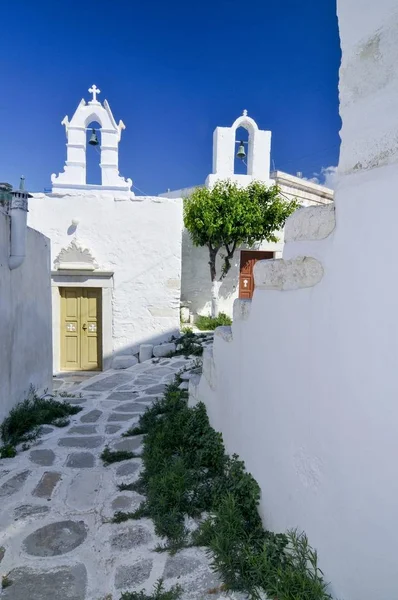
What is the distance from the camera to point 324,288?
1.67m

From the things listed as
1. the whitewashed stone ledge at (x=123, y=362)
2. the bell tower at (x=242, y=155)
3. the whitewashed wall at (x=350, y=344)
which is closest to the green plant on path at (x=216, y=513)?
the whitewashed wall at (x=350, y=344)

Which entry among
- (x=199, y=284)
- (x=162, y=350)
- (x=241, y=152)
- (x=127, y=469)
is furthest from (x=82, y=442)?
(x=241, y=152)

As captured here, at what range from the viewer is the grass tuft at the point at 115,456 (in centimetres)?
338

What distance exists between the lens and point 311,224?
1745mm

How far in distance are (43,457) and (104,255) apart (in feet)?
17.6

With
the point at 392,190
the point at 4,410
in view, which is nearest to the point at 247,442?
the point at 392,190

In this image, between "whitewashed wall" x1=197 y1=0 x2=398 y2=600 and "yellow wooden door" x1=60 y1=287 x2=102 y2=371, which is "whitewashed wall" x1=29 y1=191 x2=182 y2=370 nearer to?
"yellow wooden door" x1=60 y1=287 x2=102 y2=371

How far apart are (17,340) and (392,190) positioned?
14.1 feet

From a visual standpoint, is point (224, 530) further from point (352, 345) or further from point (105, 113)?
point (105, 113)

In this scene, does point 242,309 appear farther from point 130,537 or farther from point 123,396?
point 123,396

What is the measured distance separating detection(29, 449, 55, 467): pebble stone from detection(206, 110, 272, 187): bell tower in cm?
941

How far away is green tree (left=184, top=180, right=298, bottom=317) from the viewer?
31.0 feet

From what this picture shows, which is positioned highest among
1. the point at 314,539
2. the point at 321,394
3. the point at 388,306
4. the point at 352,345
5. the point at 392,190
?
the point at 392,190

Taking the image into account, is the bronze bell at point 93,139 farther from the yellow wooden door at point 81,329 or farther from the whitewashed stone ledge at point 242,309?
the whitewashed stone ledge at point 242,309
